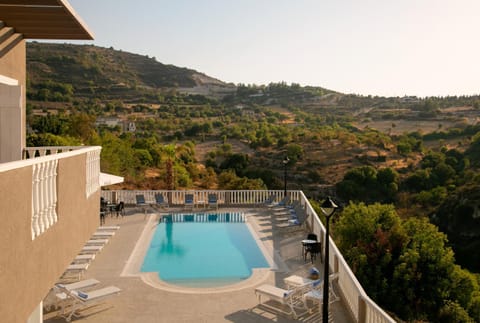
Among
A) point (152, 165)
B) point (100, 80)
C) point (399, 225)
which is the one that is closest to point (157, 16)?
point (152, 165)

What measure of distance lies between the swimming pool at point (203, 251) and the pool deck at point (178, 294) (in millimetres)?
383

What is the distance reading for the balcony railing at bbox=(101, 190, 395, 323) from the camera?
23.7ft

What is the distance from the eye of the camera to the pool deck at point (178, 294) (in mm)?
8541

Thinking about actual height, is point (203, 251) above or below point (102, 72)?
below

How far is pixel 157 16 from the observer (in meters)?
29.1

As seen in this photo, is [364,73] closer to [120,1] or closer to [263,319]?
[120,1]

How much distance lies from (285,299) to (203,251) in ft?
19.3

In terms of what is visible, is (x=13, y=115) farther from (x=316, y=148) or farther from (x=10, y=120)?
(x=316, y=148)

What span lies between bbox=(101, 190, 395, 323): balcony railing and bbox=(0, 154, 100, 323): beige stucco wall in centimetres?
420

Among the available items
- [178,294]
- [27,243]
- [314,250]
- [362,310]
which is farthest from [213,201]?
[27,243]

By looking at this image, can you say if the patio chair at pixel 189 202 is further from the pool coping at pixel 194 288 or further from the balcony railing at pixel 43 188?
the balcony railing at pixel 43 188

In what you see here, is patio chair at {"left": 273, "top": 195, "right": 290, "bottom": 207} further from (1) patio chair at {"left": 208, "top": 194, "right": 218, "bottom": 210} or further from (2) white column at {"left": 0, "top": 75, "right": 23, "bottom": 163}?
(2) white column at {"left": 0, "top": 75, "right": 23, "bottom": 163}

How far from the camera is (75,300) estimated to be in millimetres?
8641

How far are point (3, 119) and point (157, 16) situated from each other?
934 inches
